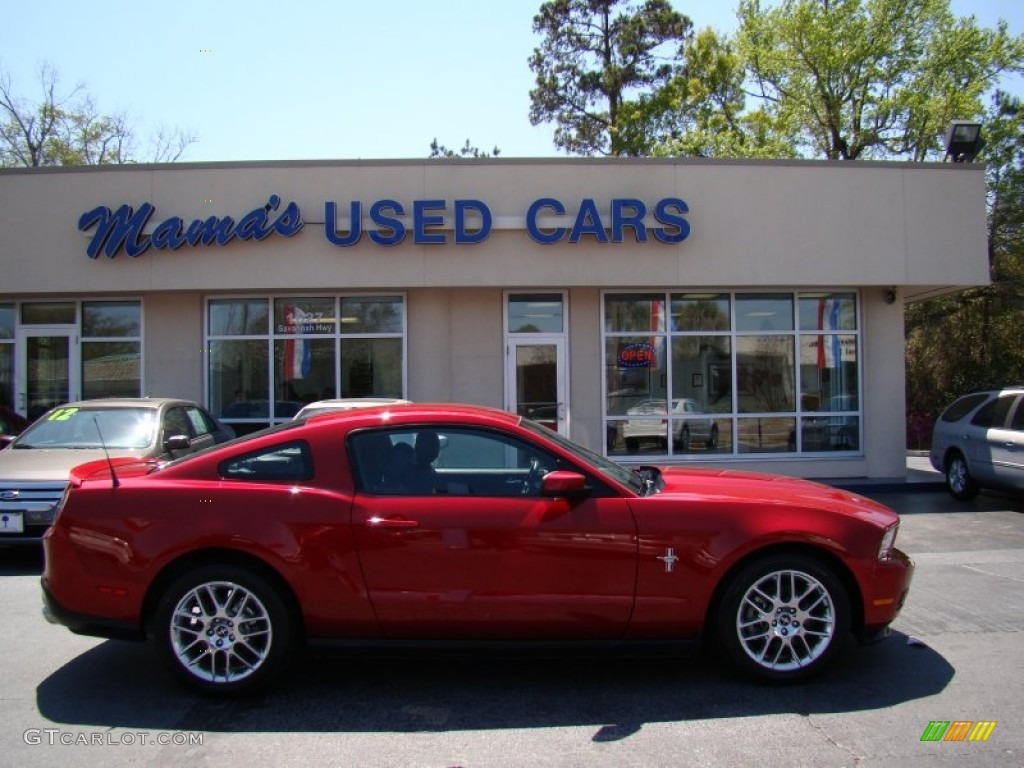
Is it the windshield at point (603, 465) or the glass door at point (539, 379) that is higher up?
the glass door at point (539, 379)

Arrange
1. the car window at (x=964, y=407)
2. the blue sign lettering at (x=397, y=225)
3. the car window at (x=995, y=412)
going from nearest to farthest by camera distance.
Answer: the car window at (x=995, y=412) → the car window at (x=964, y=407) → the blue sign lettering at (x=397, y=225)

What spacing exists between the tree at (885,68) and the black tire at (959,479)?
62.1 ft

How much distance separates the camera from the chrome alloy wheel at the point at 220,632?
14.4ft

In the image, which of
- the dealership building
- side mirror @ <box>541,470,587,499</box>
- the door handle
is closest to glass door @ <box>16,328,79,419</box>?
the dealership building

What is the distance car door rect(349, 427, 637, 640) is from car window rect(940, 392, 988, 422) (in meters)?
9.36

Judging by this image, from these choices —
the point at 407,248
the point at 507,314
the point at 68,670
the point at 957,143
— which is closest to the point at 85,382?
the point at 407,248

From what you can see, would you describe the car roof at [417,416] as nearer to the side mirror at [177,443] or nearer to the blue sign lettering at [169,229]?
the side mirror at [177,443]

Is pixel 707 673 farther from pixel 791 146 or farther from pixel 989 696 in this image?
pixel 791 146

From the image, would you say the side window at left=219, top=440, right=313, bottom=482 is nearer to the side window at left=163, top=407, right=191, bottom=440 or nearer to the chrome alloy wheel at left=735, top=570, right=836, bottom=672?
the chrome alloy wheel at left=735, top=570, right=836, bottom=672

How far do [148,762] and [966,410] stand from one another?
1156 centimetres

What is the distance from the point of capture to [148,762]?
3.72 metres

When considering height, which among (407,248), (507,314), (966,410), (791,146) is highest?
(791,146)

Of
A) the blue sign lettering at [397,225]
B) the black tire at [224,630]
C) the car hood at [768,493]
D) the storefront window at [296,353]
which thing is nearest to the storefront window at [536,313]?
the blue sign lettering at [397,225]

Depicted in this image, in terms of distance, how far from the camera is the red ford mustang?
14.3 ft
